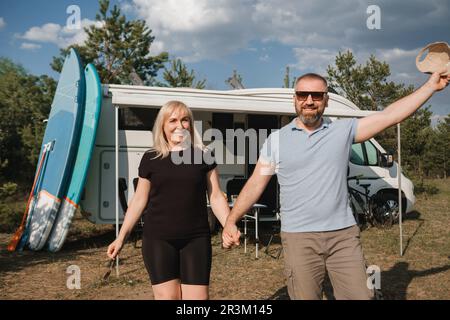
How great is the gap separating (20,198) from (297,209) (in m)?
16.3

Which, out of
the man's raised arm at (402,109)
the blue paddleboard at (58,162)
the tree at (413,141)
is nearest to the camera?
the man's raised arm at (402,109)

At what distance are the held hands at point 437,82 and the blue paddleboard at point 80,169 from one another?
543cm

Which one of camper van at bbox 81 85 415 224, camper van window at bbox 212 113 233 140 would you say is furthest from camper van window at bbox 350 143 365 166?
camper van window at bbox 212 113 233 140

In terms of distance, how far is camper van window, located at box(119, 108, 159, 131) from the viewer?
7551 mm

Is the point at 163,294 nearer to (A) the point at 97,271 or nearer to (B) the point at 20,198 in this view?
(A) the point at 97,271

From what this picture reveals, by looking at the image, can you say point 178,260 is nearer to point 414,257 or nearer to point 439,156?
point 414,257

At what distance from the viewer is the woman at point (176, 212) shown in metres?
2.50

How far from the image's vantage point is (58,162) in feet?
23.6

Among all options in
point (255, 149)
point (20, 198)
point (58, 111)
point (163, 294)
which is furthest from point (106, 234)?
point (20, 198)

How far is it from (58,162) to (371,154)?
20.6 ft

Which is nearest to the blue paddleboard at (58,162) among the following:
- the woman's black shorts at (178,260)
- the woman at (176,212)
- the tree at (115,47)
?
the woman at (176,212)
